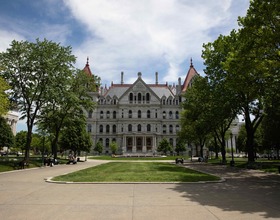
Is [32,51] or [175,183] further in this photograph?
[32,51]

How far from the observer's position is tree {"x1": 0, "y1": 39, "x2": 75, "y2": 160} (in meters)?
30.0

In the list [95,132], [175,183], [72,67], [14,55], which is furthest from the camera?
[95,132]

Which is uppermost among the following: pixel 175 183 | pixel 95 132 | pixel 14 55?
pixel 14 55

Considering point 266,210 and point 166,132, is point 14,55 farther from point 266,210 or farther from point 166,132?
point 166,132

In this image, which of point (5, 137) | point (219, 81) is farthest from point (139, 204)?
point (5, 137)

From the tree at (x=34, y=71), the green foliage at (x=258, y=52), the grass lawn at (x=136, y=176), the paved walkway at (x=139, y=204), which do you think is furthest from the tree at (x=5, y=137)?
the green foliage at (x=258, y=52)

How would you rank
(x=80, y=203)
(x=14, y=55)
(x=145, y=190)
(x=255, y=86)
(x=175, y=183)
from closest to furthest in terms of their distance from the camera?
(x=80, y=203) < (x=145, y=190) < (x=175, y=183) < (x=255, y=86) < (x=14, y=55)

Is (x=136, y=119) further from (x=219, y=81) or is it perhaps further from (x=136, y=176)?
(x=136, y=176)

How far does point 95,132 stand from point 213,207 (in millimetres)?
80677

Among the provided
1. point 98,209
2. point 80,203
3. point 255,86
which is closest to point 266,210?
point 98,209

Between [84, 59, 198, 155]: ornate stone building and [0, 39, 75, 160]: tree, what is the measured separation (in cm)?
5229

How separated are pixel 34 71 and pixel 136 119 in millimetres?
56576

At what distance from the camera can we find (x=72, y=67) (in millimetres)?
34781

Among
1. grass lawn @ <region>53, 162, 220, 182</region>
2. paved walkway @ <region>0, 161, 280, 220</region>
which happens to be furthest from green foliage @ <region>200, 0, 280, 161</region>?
paved walkway @ <region>0, 161, 280, 220</region>
